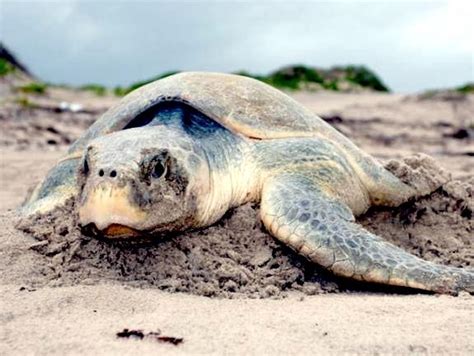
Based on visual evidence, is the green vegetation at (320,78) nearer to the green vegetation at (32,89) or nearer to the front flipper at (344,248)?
the green vegetation at (32,89)

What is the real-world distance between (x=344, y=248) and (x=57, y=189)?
4.21ft

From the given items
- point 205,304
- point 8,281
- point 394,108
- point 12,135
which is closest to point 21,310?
point 8,281

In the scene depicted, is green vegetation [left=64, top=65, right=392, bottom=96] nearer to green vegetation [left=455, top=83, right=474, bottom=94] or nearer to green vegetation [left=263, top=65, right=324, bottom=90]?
green vegetation [left=263, top=65, right=324, bottom=90]

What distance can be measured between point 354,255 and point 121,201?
2.47 feet

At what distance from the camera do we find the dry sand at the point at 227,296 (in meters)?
1.62

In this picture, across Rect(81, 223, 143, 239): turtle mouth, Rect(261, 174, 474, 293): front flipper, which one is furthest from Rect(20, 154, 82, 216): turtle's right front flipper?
Rect(261, 174, 474, 293): front flipper

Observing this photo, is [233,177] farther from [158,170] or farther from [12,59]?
[12,59]

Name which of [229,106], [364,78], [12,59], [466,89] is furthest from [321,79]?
[229,106]

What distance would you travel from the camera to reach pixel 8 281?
7.12 ft

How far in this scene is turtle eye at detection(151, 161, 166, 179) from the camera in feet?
7.16

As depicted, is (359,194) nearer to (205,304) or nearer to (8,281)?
(205,304)

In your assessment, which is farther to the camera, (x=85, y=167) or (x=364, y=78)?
(x=364, y=78)

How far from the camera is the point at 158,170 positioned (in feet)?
7.21

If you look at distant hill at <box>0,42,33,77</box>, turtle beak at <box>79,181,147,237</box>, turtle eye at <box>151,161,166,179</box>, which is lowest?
turtle beak at <box>79,181,147,237</box>
